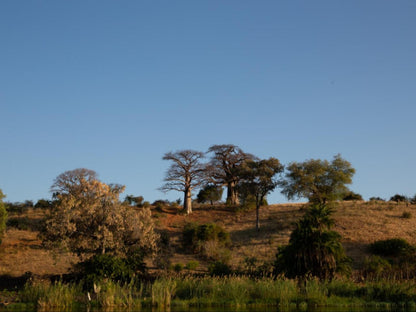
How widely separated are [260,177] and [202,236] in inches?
582

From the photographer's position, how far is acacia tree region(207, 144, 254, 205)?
69750mm

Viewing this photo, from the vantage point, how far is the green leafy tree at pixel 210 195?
2894 inches

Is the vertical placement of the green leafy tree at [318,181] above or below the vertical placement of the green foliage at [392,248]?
above

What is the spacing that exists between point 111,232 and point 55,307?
33.6 ft

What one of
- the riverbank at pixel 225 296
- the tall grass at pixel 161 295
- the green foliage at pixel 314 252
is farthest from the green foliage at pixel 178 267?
the tall grass at pixel 161 295

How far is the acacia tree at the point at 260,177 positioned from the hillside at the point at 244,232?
3.75m

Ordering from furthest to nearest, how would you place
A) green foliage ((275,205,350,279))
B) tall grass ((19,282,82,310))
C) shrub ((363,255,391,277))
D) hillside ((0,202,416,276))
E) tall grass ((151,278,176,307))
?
hillside ((0,202,416,276)), shrub ((363,255,391,277)), green foliage ((275,205,350,279)), tall grass ((151,278,176,307)), tall grass ((19,282,82,310))

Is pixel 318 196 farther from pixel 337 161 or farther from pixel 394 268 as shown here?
pixel 394 268

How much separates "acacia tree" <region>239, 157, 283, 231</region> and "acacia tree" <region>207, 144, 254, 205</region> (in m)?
8.32

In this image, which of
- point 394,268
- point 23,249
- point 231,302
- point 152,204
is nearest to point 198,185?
point 152,204

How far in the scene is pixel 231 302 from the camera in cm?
2141

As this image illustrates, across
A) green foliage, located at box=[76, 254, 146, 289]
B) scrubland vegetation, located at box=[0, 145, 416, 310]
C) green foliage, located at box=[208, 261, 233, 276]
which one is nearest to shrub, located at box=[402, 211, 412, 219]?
scrubland vegetation, located at box=[0, 145, 416, 310]

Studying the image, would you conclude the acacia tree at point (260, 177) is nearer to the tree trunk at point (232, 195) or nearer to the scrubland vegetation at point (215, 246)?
the scrubland vegetation at point (215, 246)

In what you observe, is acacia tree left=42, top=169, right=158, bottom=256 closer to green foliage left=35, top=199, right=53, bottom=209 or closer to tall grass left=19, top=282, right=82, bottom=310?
tall grass left=19, top=282, right=82, bottom=310
